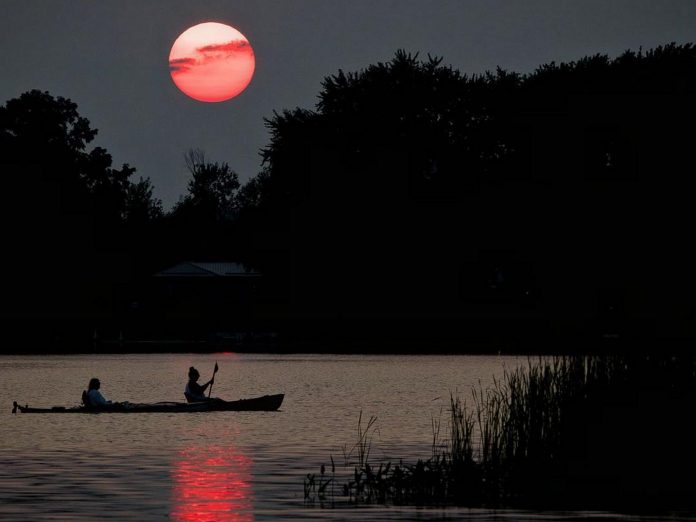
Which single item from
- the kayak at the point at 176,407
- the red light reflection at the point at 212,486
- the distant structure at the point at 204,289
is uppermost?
the distant structure at the point at 204,289

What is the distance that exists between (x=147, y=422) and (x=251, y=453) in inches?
480

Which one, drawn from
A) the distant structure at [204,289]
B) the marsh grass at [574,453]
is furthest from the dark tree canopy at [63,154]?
the marsh grass at [574,453]

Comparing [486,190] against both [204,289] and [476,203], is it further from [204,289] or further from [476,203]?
[204,289]

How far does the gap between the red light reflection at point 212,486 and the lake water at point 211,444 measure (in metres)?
0.03

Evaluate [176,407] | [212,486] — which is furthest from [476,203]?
[212,486]

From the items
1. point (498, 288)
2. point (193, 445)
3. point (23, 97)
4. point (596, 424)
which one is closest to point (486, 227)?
point (498, 288)

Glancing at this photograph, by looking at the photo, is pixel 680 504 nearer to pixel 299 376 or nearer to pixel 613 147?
pixel 299 376

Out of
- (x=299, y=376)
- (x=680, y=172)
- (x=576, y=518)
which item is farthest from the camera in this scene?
(x=680, y=172)

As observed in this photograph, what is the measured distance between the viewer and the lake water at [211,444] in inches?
1005

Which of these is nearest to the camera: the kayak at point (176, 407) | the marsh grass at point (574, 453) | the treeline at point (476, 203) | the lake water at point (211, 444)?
the lake water at point (211, 444)

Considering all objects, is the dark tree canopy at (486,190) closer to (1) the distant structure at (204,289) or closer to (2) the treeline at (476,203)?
(2) the treeline at (476,203)

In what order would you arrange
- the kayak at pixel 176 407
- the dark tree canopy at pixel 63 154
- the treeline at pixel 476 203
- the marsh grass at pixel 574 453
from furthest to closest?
the dark tree canopy at pixel 63 154
the treeline at pixel 476 203
the kayak at pixel 176 407
the marsh grass at pixel 574 453

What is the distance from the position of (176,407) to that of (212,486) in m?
20.5

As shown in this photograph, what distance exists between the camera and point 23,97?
5945 inches
